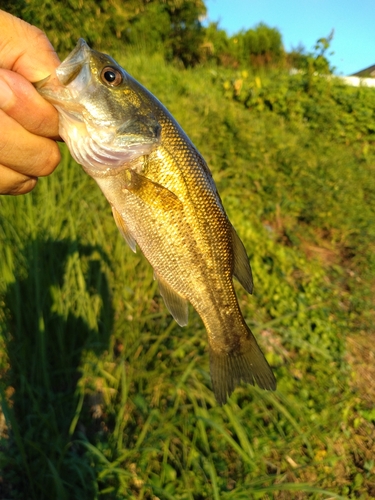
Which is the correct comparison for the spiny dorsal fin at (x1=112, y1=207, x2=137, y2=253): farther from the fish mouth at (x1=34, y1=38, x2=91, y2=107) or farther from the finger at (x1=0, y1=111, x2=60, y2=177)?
the fish mouth at (x1=34, y1=38, x2=91, y2=107)

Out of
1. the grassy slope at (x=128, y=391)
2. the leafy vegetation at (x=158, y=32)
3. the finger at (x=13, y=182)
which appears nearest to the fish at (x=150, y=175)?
the finger at (x=13, y=182)

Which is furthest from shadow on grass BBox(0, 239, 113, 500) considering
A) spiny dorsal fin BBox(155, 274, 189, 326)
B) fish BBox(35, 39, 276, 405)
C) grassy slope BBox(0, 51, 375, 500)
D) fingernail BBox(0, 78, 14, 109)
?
fingernail BBox(0, 78, 14, 109)

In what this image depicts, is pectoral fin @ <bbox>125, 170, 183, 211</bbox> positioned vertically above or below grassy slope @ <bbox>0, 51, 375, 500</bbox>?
above

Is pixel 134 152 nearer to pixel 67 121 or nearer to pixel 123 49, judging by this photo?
pixel 67 121

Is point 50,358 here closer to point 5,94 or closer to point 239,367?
point 239,367

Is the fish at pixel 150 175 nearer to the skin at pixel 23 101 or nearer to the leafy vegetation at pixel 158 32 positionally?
the skin at pixel 23 101
